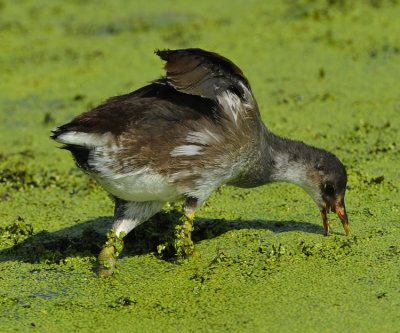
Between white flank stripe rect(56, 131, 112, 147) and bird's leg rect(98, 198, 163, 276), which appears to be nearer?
white flank stripe rect(56, 131, 112, 147)

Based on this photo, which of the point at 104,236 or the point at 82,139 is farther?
the point at 104,236

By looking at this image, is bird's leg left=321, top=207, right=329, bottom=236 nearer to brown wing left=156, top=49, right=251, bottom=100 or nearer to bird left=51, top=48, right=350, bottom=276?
bird left=51, top=48, right=350, bottom=276

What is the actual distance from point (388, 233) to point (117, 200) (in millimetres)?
1771

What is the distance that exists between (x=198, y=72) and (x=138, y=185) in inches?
29.8

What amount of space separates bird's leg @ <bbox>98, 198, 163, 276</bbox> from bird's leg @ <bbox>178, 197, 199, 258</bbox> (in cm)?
20

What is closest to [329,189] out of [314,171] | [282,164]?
[314,171]

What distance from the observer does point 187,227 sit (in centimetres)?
561

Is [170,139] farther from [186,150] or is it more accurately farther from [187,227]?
[187,227]

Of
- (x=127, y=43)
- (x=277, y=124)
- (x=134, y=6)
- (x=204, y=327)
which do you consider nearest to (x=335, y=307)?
(x=204, y=327)

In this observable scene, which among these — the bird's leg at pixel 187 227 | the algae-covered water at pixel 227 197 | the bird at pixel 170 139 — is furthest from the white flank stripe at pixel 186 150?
the algae-covered water at pixel 227 197

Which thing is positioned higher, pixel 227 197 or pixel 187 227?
pixel 187 227

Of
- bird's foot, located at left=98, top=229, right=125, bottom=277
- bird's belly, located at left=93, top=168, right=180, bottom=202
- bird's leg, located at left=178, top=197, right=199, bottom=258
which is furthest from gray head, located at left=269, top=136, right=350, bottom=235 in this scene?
bird's foot, located at left=98, top=229, right=125, bottom=277

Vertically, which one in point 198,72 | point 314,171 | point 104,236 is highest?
point 198,72

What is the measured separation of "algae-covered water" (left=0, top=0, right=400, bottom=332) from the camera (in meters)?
5.02
